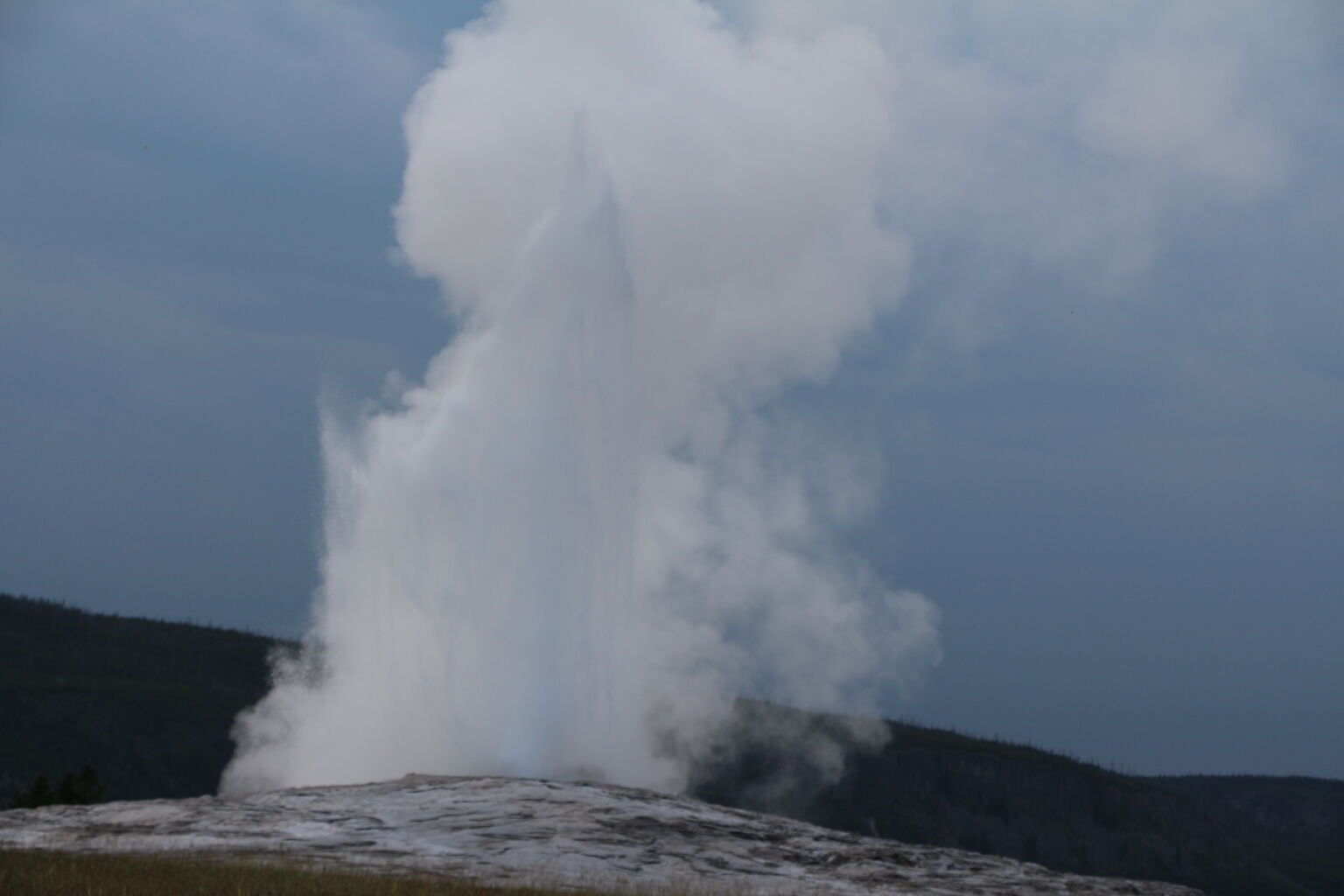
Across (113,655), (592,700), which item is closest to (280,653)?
(113,655)

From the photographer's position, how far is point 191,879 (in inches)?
775

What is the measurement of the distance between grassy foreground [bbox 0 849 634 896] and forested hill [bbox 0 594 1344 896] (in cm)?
10130

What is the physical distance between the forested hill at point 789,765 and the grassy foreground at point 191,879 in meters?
101

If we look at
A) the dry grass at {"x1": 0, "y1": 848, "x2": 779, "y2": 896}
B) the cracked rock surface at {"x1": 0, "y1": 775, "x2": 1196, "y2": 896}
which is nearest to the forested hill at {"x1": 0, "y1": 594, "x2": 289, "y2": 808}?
the cracked rock surface at {"x1": 0, "y1": 775, "x2": 1196, "y2": 896}

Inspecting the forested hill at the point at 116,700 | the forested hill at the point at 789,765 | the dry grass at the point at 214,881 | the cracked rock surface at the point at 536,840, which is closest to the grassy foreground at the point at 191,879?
the dry grass at the point at 214,881

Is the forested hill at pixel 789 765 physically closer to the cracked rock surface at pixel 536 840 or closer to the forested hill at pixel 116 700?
the forested hill at pixel 116 700

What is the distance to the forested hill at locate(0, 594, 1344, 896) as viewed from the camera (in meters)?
125

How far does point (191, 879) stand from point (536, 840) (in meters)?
8.03

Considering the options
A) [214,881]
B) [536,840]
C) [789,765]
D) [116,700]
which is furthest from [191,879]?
[789,765]

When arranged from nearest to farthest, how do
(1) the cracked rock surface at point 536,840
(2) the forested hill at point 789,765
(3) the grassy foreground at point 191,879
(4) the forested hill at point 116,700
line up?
A: 1. (3) the grassy foreground at point 191,879
2. (1) the cracked rock surface at point 536,840
3. (4) the forested hill at point 116,700
4. (2) the forested hill at point 789,765

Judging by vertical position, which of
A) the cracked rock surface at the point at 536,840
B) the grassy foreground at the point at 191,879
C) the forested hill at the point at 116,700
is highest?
the forested hill at the point at 116,700

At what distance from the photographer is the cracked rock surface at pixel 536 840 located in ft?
80.7

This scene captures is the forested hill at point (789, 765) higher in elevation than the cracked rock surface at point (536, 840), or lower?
higher

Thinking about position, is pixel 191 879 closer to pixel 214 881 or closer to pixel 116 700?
pixel 214 881
